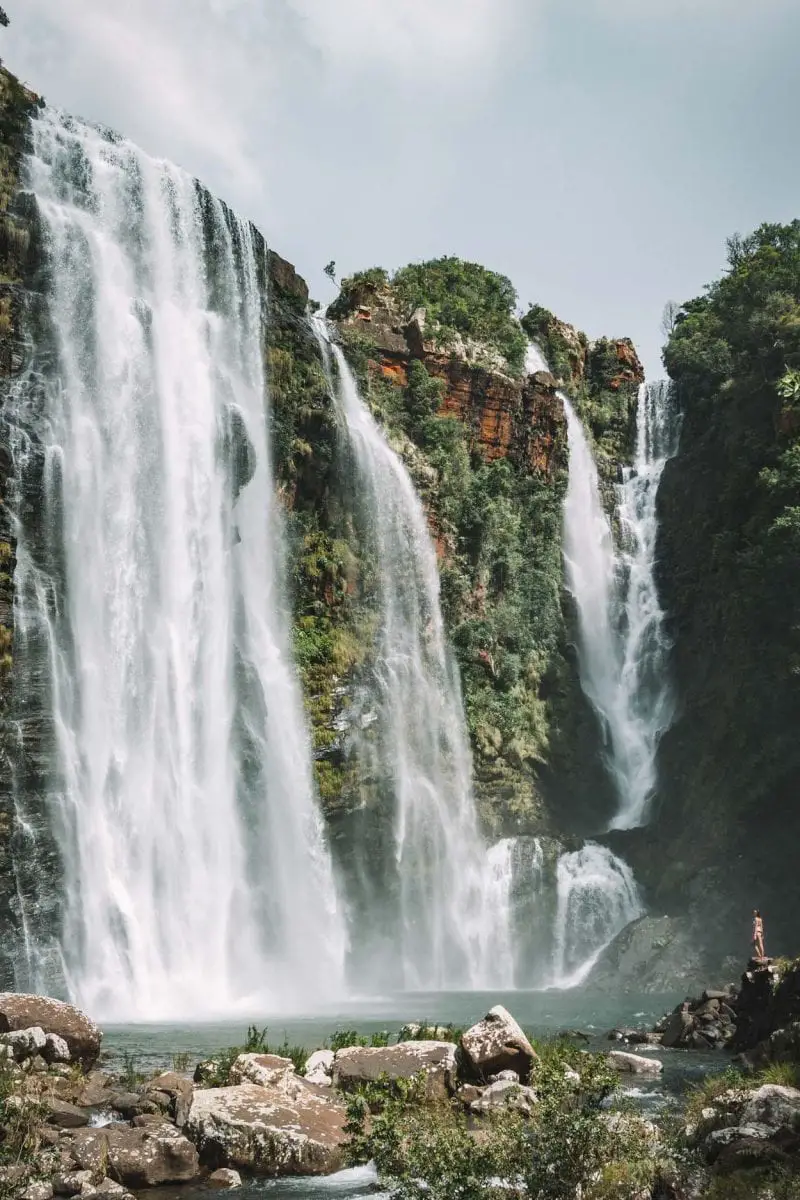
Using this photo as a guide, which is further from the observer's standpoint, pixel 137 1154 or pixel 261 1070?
pixel 261 1070

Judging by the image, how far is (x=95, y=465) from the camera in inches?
1050

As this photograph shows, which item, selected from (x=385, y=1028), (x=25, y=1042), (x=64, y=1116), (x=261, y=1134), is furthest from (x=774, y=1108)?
(x=385, y=1028)

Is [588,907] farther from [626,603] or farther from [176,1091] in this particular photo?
[176,1091]

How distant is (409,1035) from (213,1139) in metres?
5.54

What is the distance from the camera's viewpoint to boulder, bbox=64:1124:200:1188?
9078 millimetres

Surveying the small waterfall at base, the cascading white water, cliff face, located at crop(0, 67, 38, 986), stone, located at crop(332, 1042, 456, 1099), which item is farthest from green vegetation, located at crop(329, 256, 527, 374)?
stone, located at crop(332, 1042, 456, 1099)

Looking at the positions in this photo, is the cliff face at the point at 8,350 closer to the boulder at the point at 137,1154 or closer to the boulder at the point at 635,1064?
the boulder at the point at 635,1064

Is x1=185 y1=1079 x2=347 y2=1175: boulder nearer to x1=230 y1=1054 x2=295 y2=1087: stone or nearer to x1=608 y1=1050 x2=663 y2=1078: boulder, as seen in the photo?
x1=230 y1=1054 x2=295 y2=1087: stone

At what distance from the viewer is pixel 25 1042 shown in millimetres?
11883

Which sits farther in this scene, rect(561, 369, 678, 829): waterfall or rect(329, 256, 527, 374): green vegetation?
rect(329, 256, 527, 374): green vegetation

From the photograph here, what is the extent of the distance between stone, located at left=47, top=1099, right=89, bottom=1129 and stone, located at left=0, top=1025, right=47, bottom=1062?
127 cm

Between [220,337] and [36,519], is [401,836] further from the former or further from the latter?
[220,337]

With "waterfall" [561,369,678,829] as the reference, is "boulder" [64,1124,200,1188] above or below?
below

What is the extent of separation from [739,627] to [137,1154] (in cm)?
2719
